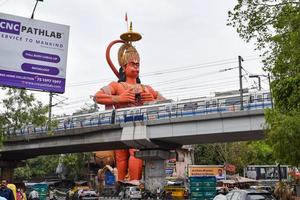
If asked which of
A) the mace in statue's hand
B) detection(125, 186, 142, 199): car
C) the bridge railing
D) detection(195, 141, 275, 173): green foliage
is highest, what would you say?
the mace in statue's hand

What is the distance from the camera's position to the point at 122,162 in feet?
191

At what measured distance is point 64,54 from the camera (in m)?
21.3

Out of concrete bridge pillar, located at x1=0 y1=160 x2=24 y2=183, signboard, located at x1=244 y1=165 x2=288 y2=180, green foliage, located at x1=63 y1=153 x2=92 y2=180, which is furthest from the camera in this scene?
green foliage, located at x1=63 y1=153 x2=92 y2=180

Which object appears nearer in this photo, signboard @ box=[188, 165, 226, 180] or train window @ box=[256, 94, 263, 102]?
train window @ box=[256, 94, 263, 102]

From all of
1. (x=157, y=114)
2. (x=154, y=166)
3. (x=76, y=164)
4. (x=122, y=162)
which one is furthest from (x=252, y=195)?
(x=76, y=164)

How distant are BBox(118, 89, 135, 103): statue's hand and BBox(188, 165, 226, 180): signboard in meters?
11.5

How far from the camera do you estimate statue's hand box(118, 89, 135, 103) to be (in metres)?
58.1

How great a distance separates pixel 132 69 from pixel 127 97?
5227mm

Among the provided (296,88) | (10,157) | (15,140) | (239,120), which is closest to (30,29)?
(296,88)

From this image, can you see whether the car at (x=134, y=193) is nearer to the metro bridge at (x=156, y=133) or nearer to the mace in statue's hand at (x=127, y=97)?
the metro bridge at (x=156, y=133)

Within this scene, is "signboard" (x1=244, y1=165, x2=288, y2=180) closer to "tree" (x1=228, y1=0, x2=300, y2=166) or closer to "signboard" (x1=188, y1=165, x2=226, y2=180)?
"signboard" (x1=188, y1=165, x2=226, y2=180)

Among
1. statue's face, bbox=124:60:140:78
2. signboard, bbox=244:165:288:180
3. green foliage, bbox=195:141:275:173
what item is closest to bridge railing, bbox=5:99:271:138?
statue's face, bbox=124:60:140:78

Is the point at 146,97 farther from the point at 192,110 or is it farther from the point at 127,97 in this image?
the point at 192,110

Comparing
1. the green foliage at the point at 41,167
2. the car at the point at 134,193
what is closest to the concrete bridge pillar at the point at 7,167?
the car at the point at 134,193
